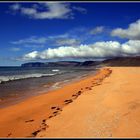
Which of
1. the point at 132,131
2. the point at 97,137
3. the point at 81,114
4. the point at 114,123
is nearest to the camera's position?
the point at 97,137

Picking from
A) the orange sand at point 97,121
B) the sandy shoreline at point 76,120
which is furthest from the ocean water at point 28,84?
the orange sand at point 97,121

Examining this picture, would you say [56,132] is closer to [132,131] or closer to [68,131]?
[68,131]

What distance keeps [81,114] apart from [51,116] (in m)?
1.20

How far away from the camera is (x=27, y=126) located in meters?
9.29

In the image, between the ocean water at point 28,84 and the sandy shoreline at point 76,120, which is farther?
the ocean water at point 28,84

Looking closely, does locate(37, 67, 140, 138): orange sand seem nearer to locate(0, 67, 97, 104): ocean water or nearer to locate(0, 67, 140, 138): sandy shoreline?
locate(0, 67, 140, 138): sandy shoreline

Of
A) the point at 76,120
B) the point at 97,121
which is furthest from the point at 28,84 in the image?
the point at 97,121

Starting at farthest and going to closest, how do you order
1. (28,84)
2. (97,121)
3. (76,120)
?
(28,84) < (76,120) < (97,121)

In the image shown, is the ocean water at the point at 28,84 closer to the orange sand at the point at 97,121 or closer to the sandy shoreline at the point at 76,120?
the sandy shoreline at the point at 76,120

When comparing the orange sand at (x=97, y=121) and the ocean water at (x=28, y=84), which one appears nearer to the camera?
the orange sand at (x=97, y=121)

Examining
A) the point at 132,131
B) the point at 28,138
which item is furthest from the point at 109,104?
the point at 28,138

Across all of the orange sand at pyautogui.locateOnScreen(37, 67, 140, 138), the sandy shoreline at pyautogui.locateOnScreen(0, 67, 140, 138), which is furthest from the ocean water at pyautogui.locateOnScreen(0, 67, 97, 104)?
the orange sand at pyautogui.locateOnScreen(37, 67, 140, 138)

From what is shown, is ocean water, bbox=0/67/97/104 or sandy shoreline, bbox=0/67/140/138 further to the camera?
ocean water, bbox=0/67/97/104

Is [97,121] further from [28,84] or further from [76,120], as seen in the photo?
[28,84]
